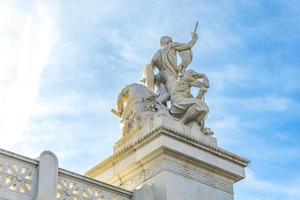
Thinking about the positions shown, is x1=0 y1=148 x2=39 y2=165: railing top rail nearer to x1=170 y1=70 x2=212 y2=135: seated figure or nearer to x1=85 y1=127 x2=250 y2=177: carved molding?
x1=85 y1=127 x2=250 y2=177: carved molding

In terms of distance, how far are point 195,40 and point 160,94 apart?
2039 millimetres

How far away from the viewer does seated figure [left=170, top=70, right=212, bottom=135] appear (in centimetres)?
1720

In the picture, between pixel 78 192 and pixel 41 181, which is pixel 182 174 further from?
pixel 41 181

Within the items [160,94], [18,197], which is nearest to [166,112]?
[160,94]

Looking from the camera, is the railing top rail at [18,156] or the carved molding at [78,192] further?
the carved molding at [78,192]

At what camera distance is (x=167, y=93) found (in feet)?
58.3

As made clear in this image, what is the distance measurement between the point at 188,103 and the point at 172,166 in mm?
1708

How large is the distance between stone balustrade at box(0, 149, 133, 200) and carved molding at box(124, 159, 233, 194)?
A: 4.70 ft

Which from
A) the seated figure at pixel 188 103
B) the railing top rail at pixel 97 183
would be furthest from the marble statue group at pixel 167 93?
the railing top rail at pixel 97 183

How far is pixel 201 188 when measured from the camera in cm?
1638

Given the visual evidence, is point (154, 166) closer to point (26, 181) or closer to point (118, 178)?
point (118, 178)

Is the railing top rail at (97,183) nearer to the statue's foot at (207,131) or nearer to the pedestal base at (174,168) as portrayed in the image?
the pedestal base at (174,168)

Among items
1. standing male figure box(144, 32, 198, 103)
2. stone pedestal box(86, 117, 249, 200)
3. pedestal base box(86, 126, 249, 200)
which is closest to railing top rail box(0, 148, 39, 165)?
stone pedestal box(86, 117, 249, 200)

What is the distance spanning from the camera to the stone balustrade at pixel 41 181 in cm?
1381
